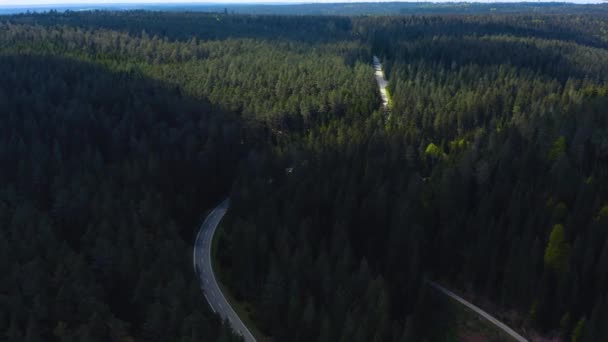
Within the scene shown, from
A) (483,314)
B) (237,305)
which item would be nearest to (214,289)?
(237,305)

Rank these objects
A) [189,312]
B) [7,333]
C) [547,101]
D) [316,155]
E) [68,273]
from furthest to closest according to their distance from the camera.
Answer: [547,101]
[316,155]
[68,273]
[189,312]
[7,333]

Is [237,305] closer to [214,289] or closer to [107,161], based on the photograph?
[214,289]

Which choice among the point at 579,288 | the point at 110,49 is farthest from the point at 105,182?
the point at 110,49

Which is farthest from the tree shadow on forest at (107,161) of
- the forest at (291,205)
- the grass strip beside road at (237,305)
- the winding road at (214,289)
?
the grass strip beside road at (237,305)

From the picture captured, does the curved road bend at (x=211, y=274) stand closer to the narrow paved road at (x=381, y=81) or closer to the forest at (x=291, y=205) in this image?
the forest at (x=291, y=205)

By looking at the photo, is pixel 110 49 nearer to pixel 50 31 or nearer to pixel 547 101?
pixel 50 31
